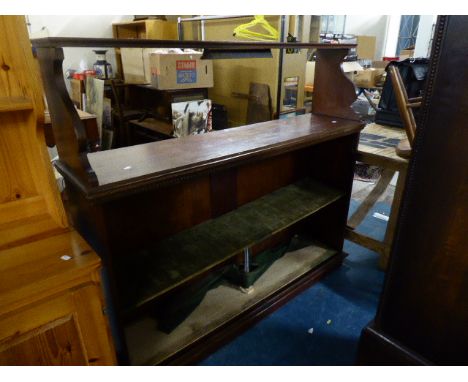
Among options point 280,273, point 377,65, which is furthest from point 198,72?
point 377,65

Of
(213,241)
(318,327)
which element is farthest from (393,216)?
(213,241)

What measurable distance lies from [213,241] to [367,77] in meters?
3.91

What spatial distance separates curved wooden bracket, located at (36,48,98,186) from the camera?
926 mm

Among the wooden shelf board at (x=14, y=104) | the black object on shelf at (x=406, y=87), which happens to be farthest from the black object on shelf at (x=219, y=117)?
the wooden shelf board at (x=14, y=104)

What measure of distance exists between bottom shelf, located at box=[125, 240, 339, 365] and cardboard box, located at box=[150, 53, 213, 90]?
6.25ft

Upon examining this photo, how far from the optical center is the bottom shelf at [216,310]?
152cm

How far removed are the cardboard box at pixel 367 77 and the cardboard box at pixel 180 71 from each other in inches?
88.6

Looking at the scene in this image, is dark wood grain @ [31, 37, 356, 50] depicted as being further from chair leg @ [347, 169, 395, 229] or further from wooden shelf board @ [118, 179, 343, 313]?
chair leg @ [347, 169, 395, 229]

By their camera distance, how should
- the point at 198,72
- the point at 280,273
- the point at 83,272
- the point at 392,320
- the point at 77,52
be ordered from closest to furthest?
the point at 83,272 < the point at 392,320 < the point at 280,273 < the point at 198,72 < the point at 77,52

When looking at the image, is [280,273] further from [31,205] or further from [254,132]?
[31,205]

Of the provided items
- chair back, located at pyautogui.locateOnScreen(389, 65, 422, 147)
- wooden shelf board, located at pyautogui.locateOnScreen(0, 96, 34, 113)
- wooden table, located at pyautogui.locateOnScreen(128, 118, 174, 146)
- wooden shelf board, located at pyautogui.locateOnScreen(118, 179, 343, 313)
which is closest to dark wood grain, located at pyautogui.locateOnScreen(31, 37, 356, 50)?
wooden shelf board, located at pyautogui.locateOnScreen(0, 96, 34, 113)

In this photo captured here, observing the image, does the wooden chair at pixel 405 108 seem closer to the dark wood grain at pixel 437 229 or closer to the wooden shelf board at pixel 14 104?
the dark wood grain at pixel 437 229

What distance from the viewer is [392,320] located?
1.27 metres

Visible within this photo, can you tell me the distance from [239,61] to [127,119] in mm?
1448
